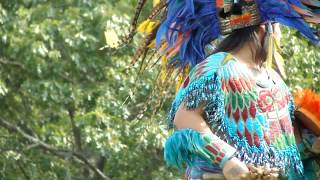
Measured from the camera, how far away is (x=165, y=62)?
13.9ft

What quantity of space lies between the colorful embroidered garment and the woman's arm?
30mm

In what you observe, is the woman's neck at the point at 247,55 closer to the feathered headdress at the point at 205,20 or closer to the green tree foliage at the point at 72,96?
the feathered headdress at the point at 205,20

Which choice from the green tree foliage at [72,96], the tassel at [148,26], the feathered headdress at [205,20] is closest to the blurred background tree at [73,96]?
the green tree foliage at [72,96]

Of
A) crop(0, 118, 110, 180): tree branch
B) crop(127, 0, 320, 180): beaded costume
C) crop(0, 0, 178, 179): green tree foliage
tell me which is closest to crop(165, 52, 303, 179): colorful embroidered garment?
crop(127, 0, 320, 180): beaded costume

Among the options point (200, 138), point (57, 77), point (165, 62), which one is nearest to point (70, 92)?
point (57, 77)

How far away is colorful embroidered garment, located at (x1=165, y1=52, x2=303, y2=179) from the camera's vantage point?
365cm

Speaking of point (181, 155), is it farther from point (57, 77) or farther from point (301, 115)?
point (57, 77)

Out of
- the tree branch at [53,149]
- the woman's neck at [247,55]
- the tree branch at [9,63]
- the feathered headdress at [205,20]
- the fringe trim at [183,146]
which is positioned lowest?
the fringe trim at [183,146]

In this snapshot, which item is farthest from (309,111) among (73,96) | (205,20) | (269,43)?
(73,96)

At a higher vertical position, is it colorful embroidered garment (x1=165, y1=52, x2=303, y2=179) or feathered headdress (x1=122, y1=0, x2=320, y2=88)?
feathered headdress (x1=122, y1=0, x2=320, y2=88)

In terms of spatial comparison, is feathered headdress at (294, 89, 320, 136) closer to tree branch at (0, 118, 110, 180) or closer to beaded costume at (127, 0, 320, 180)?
beaded costume at (127, 0, 320, 180)

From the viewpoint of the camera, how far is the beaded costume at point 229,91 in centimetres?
364

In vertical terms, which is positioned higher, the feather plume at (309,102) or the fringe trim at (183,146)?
the feather plume at (309,102)

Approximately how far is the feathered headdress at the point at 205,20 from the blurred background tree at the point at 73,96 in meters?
3.83
